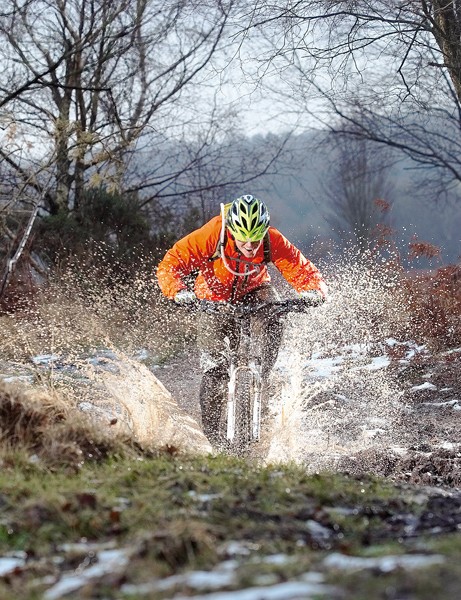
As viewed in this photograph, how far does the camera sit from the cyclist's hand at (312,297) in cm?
639

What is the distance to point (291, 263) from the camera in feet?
22.2

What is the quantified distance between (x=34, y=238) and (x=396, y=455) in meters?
10.1

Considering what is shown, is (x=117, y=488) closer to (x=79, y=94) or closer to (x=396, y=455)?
(x=396, y=455)

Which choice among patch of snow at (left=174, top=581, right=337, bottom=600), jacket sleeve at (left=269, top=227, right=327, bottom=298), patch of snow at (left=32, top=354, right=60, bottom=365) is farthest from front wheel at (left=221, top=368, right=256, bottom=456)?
patch of snow at (left=32, top=354, right=60, bottom=365)

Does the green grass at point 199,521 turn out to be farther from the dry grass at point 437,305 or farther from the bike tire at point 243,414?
the dry grass at point 437,305

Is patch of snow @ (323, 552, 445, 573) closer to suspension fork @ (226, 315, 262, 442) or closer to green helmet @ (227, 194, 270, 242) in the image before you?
suspension fork @ (226, 315, 262, 442)

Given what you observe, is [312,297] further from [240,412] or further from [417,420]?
[417,420]

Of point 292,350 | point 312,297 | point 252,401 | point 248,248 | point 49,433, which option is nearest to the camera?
point 49,433

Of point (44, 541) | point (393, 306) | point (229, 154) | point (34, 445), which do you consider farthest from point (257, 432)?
point (229, 154)

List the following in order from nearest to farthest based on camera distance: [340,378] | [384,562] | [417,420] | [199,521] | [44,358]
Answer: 1. [384,562]
2. [199,521]
3. [417,420]
4. [340,378]
5. [44,358]

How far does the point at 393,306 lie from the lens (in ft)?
44.4

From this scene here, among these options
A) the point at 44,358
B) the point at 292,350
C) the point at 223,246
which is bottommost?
the point at 44,358

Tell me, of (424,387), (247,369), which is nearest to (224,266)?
(247,369)

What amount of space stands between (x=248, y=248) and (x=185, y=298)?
72cm
